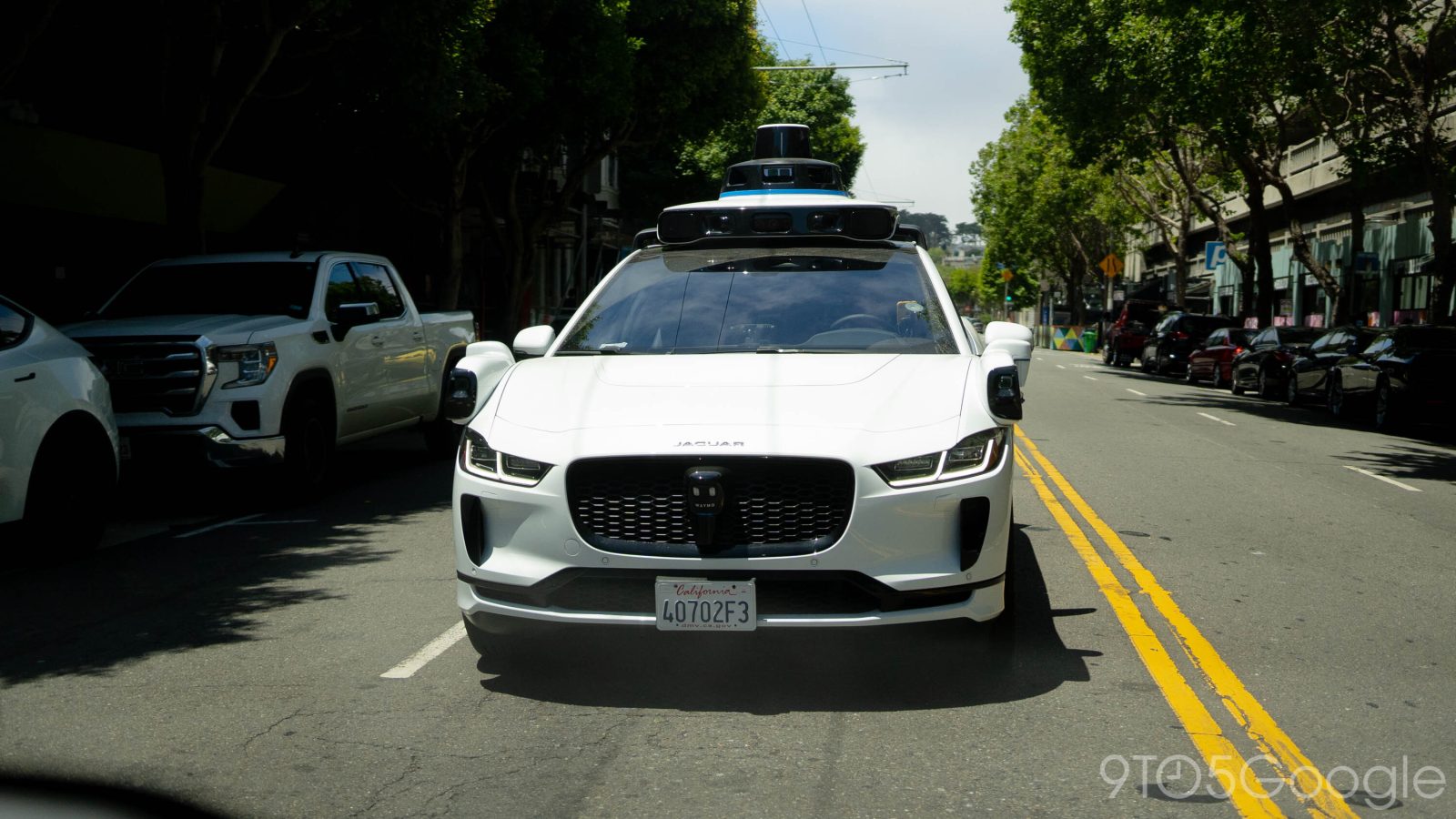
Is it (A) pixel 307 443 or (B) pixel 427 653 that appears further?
(A) pixel 307 443

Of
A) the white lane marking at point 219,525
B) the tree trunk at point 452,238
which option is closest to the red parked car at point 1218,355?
the tree trunk at point 452,238

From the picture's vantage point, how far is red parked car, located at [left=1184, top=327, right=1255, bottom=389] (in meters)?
32.5

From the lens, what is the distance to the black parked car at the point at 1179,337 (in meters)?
36.8

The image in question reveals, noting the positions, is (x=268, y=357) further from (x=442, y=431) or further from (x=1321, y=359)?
(x=1321, y=359)

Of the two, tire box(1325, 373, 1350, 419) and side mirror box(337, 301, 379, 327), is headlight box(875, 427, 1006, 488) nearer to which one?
side mirror box(337, 301, 379, 327)

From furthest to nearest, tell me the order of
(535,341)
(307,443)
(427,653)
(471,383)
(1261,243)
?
(1261,243) < (307,443) < (535,341) < (471,383) < (427,653)

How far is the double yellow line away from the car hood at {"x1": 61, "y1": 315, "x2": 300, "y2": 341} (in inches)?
243

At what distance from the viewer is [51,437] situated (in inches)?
327

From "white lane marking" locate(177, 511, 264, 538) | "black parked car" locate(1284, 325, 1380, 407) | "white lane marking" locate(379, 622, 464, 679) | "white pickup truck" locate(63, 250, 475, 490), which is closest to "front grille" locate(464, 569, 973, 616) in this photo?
"white lane marking" locate(379, 622, 464, 679)

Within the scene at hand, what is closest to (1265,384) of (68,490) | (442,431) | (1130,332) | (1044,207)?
(1130,332)

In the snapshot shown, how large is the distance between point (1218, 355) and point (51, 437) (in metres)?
28.7

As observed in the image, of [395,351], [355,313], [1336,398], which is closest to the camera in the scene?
[355,313]

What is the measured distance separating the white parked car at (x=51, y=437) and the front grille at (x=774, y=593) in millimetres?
4086

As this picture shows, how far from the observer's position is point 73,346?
28.5 ft
